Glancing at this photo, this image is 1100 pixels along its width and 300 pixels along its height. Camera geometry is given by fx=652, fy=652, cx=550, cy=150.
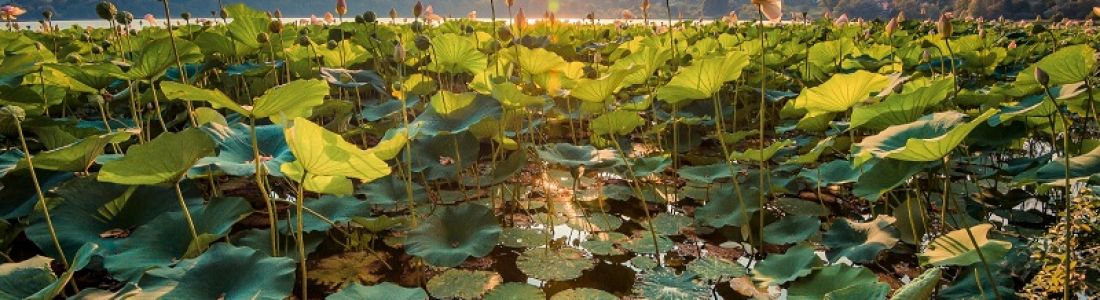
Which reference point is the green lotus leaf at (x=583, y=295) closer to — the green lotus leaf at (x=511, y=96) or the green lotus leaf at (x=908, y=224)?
the green lotus leaf at (x=511, y=96)

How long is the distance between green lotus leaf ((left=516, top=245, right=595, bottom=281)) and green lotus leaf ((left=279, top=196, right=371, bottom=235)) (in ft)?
1.42

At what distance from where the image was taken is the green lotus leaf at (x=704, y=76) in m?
1.72

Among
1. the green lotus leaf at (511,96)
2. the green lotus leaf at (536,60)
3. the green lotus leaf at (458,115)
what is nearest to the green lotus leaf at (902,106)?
the green lotus leaf at (511,96)

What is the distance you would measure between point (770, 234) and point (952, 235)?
532 mm

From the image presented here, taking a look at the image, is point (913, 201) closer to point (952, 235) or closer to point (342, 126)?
point (952, 235)

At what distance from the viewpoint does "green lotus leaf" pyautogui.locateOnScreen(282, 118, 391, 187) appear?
100 centimetres

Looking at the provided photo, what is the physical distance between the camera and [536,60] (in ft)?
7.77

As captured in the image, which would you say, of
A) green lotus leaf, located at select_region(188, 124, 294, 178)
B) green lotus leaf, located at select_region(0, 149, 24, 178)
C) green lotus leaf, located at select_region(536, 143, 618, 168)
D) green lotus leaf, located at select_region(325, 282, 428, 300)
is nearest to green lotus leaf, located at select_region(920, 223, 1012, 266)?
green lotus leaf, located at select_region(536, 143, 618, 168)

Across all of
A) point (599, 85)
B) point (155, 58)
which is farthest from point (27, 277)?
point (599, 85)

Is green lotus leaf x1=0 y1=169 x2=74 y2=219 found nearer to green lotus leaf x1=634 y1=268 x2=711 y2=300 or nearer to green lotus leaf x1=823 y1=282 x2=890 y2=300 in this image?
green lotus leaf x1=634 y1=268 x2=711 y2=300

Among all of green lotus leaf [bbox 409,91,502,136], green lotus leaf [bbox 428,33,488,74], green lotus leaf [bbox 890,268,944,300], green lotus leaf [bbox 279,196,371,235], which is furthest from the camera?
green lotus leaf [bbox 428,33,488,74]

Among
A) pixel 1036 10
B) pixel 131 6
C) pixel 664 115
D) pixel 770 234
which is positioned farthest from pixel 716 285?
pixel 131 6

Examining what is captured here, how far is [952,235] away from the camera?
1.31 meters

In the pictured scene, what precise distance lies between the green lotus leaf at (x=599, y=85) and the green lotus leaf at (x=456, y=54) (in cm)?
63
